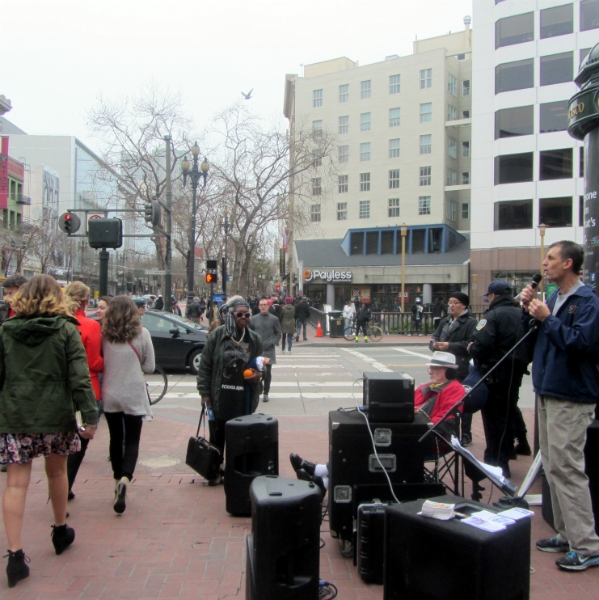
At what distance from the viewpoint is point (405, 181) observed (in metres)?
51.5

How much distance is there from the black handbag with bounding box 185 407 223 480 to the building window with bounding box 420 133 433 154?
1907 inches

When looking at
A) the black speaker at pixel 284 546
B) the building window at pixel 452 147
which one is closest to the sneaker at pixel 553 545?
the black speaker at pixel 284 546

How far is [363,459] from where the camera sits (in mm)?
4105

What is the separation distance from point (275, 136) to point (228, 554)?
27931 mm

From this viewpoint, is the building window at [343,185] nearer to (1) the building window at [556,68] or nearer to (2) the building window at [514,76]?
(2) the building window at [514,76]

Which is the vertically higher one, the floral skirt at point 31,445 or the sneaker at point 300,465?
the floral skirt at point 31,445

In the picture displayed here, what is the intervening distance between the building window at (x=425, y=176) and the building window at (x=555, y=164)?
39.1ft

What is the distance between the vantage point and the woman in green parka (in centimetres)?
380

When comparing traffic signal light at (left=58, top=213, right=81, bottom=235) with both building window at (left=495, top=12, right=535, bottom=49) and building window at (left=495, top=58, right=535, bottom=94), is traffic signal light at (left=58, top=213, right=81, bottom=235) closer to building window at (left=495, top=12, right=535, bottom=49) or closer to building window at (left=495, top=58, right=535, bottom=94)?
building window at (left=495, top=58, right=535, bottom=94)

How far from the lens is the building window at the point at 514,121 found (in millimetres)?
40062

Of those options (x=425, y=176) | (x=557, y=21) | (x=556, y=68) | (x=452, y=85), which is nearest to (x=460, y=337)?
(x=556, y=68)

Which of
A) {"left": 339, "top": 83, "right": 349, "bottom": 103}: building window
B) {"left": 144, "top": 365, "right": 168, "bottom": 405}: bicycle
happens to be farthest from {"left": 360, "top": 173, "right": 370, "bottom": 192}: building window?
{"left": 144, "top": 365, "right": 168, "bottom": 405}: bicycle

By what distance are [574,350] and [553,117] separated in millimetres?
40512

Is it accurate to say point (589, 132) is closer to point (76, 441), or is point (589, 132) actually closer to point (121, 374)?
point (121, 374)
